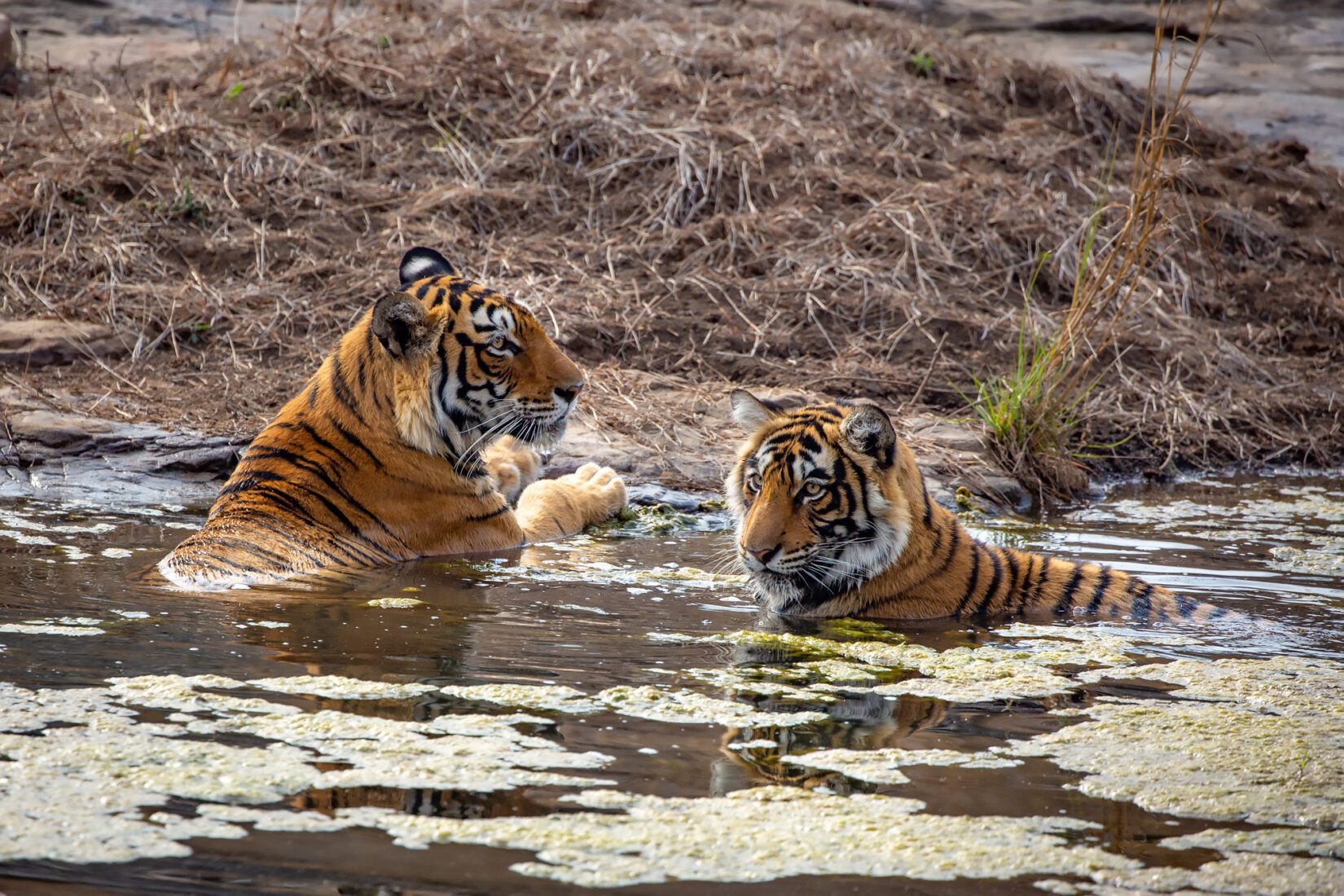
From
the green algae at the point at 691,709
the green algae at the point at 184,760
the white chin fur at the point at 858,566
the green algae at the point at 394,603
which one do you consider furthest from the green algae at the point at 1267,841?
the green algae at the point at 394,603

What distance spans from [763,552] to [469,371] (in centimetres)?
139

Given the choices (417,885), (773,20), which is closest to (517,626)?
(417,885)

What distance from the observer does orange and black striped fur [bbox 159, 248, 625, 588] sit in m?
4.58

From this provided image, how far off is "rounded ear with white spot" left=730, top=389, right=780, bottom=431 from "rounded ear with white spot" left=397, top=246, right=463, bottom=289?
1.35m

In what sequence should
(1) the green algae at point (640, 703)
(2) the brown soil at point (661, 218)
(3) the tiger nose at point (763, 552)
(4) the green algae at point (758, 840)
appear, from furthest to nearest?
1. (2) the brown soil at point (661, 218)
2. (3) the tiger nose at point (763, 552)
3. (1) the green algae at point (640, 703)
4. (4) the green algae at point (758, 840)

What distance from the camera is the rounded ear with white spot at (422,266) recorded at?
5219 millimetres

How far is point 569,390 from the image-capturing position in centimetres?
504

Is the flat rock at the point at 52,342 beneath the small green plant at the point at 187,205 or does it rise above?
beneath

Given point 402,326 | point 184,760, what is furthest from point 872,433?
point 184,760

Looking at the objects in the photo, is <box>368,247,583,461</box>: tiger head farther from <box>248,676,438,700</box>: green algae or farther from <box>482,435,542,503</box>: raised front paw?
<box>248,676,438,700</box>: green algae

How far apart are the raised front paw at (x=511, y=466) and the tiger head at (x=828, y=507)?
1824mm

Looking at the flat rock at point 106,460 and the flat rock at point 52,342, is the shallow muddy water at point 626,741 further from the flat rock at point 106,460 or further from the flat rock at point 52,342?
the flat rock at point 52,342

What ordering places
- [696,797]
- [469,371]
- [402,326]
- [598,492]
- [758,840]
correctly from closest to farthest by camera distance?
[758,840], [696,797], [402,326], [469,371], [598,492]

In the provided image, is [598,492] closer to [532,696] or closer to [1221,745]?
[532,696]
